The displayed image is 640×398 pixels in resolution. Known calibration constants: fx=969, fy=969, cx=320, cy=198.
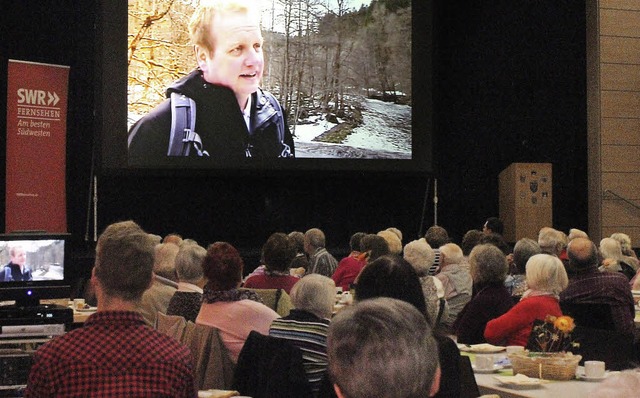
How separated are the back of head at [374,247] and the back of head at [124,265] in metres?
5.03

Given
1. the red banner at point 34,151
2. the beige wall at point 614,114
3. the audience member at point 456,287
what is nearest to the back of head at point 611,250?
the audience member at point 456,287

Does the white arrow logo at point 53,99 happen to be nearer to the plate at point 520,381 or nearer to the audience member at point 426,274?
the audience member at point 426,274

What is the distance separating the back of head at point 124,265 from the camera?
8.64 feet

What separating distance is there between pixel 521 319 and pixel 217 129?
749 cm

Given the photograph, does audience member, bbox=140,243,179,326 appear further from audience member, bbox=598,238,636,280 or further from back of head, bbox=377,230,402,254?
audience member, bbox=598,238,636,280

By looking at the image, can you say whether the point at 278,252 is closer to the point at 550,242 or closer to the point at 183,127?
the point at 550,242

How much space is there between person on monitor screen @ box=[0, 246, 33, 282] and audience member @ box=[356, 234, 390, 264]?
332 centimetres

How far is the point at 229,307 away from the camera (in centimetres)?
472

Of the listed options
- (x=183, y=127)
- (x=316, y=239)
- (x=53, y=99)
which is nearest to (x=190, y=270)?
(x=316, y=239)

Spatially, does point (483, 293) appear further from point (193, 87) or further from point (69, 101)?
point (69, 101)

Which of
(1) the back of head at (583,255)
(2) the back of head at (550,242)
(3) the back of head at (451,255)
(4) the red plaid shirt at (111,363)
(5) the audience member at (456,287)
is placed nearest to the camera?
(4) the red plaid shirt at (111,363)

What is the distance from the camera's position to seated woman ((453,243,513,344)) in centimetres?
543

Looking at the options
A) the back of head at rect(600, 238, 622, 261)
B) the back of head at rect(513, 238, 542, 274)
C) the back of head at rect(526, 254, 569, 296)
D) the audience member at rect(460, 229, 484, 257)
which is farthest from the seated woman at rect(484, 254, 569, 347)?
the back of head at rect(600, 238, 622, 261)

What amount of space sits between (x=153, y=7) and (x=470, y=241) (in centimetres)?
546
